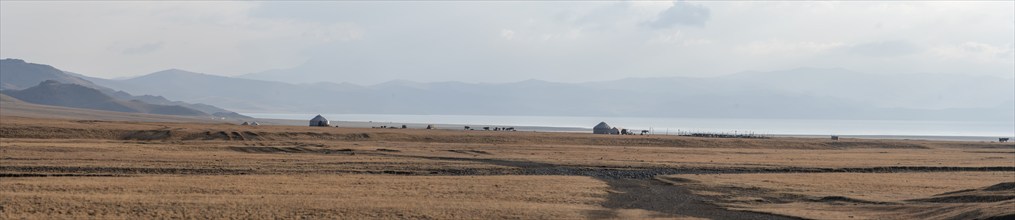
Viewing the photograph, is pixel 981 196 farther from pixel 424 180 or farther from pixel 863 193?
pixel 424 180

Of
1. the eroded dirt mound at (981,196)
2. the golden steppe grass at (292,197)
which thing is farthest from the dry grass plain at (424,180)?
the eroded dirt mound at (981,196)

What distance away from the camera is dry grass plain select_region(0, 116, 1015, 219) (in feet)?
93.7

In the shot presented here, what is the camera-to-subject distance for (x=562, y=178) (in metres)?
42.8

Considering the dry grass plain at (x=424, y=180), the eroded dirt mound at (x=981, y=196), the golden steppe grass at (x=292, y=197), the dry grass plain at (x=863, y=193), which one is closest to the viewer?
the golden steppe grass at (x=292, y=197)

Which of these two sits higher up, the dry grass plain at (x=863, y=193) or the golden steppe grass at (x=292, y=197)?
the dry grass plain at (x=863, y=193)

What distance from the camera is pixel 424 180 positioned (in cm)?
3934

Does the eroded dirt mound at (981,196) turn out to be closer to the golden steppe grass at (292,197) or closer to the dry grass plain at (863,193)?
the dry grass plain at (863,193)

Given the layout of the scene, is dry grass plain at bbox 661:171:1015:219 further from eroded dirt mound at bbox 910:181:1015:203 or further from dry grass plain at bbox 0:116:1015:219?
dry grass plain at bbox 0:116:1015:219

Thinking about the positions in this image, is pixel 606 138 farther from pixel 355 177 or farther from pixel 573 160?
pixel 355 177

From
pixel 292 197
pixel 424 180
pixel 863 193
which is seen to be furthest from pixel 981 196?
pixel 292 197

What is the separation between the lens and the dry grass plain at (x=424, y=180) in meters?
28.5

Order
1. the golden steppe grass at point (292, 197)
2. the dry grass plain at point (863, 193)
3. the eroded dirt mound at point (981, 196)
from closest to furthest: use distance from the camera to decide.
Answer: the golden steppe grass at point (292, 197)
the dry grass plain at point (863, 193)
the eroded dirt mound at point (981, 196)

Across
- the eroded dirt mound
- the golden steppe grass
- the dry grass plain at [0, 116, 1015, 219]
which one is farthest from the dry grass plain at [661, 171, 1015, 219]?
the golden steppe grass

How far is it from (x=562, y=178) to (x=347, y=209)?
52.1 ft
